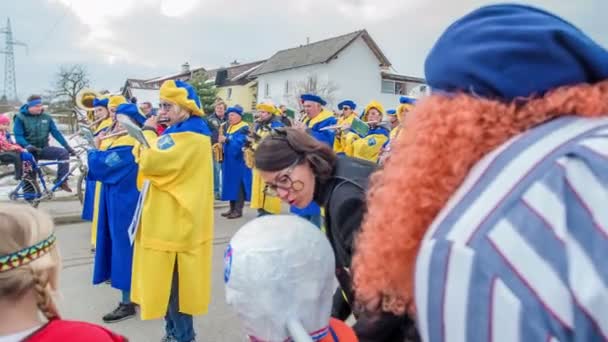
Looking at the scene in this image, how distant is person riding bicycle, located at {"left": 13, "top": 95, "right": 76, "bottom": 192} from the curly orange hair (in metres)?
8.76

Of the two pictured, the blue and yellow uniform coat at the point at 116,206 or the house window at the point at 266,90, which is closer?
the blue and yellow uniform coat at the point at 116,206

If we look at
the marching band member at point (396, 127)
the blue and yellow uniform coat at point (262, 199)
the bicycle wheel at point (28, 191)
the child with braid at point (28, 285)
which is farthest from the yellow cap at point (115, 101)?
the child with braid at point (28, 285)

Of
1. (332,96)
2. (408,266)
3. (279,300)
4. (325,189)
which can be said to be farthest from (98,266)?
(332,96)

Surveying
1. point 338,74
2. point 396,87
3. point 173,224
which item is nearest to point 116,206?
point 173,224

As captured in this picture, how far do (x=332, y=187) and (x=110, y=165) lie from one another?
2.63 m

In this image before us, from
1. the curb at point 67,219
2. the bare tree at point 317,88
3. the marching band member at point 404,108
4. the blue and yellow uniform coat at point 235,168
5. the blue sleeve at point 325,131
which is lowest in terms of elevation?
the curb at point 67,219

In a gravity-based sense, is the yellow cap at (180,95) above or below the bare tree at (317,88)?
below

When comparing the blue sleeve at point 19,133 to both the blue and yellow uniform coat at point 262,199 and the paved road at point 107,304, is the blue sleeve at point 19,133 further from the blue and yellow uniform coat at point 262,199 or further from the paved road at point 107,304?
the blue and yellow uniform coat at point 262,199

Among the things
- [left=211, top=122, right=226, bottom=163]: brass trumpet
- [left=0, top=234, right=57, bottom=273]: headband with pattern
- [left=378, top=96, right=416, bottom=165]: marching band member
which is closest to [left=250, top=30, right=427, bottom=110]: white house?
[left=211, top=122, right=226, bottom=163]: brass trumpet

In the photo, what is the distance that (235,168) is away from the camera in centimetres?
865

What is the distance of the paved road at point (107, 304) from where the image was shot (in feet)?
12.9

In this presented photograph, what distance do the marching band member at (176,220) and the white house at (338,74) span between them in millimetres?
30856

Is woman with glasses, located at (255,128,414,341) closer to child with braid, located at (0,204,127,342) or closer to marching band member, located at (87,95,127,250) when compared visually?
child with braid, located at (0,204,127,342)

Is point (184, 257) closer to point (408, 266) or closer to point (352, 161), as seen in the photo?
point (352, 161)
